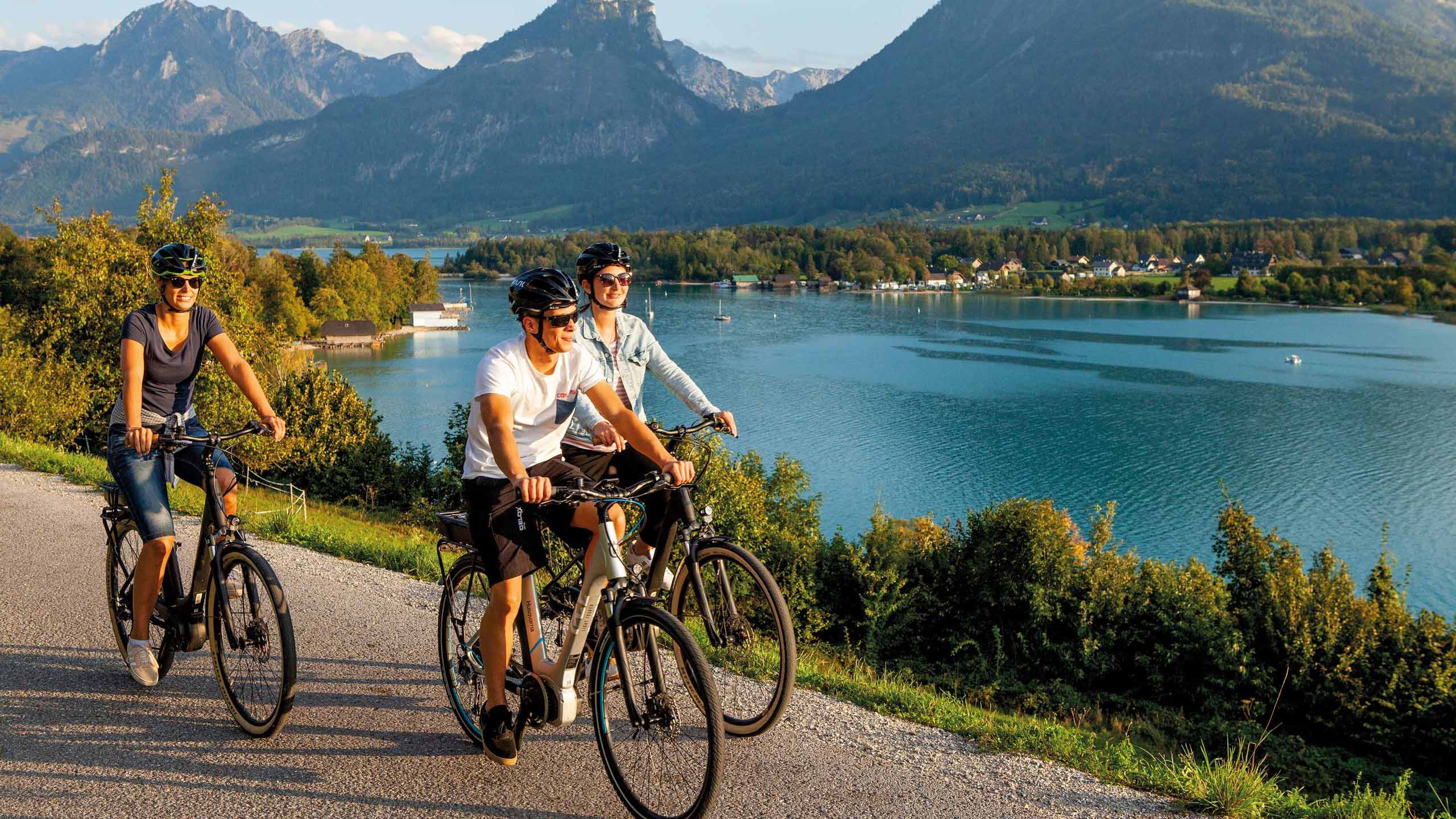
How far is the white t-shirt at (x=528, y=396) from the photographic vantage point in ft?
14.1

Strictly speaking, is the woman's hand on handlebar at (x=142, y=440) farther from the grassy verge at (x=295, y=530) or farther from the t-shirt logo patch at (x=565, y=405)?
the grassy verge at (x=295, y=530)

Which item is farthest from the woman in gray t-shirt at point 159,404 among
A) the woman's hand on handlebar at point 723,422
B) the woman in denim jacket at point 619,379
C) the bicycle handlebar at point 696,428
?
the woman's hand on handlebar at point 723,422

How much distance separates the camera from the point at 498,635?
452 centimetres

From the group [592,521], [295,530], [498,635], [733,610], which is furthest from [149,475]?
[295,530]

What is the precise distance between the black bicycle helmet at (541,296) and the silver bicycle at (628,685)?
0.73 meters

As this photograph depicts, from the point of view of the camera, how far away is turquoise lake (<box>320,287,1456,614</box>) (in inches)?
1665

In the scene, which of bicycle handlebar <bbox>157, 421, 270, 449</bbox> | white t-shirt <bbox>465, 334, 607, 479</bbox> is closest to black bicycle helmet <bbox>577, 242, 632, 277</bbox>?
white t-shirt <bbox>465, 334, 607, 479</bbox>

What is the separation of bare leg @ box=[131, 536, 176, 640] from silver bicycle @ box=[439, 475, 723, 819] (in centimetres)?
179

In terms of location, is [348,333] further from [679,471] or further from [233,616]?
[679,471]

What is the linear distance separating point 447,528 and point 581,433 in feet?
3.90

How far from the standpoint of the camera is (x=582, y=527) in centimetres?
453


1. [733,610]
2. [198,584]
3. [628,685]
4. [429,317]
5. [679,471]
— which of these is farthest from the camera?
[429,317]

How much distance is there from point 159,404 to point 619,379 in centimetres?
247

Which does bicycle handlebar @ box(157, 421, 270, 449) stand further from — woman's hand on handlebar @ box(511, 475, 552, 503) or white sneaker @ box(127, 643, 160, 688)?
woman's hand on handlebar @ box(511, 475, 552, 503)
